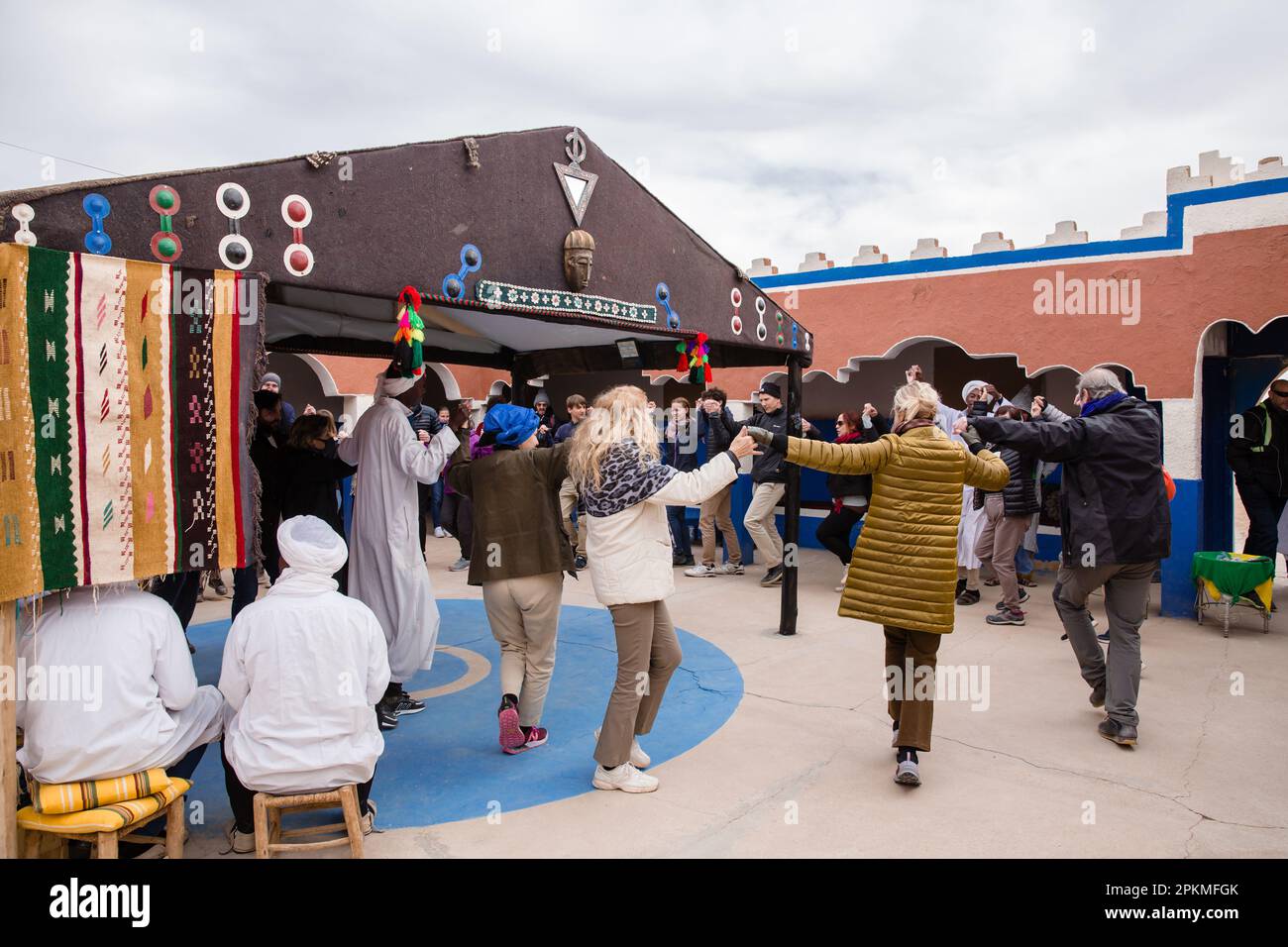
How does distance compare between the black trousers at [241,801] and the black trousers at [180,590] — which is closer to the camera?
the black trousers at [241,801]

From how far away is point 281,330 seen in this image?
6.40m

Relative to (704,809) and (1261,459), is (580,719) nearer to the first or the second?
(704,809)

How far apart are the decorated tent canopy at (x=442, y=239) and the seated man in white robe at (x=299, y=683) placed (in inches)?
41.0

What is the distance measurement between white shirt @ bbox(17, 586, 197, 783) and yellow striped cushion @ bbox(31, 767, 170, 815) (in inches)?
1.0

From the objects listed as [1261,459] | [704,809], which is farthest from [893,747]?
[1261,459]

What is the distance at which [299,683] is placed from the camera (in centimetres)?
315

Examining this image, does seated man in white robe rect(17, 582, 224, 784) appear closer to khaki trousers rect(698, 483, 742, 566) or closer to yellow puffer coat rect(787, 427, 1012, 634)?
yellow puffer coat rect(787, 427, 1012, 634)

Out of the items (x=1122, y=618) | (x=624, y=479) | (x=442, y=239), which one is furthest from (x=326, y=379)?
(x=1122, y=618)

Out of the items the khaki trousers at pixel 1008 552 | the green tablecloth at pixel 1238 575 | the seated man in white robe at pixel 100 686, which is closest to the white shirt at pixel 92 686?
the seated man in white robe at pixel 100 686

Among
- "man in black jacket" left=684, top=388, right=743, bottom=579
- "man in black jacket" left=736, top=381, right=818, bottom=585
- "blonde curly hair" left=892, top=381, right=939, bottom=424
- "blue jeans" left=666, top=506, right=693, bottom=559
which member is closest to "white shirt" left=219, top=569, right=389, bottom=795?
"blonde curly hair" left=892, top=381, right=939, bottom=424

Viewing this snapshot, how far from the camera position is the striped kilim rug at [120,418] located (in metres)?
2.80

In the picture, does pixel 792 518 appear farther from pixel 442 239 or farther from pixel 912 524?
pixel 442 239

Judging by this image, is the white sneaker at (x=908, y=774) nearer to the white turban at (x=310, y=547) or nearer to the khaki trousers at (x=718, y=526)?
the white turban at (x=310, y=547)

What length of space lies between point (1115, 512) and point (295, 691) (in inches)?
148
